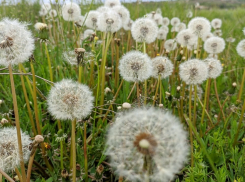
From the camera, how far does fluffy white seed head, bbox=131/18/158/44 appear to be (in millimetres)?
2324

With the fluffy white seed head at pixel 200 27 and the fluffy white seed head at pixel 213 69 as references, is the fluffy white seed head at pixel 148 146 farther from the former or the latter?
the fluffy white seed head at pixel 200 27

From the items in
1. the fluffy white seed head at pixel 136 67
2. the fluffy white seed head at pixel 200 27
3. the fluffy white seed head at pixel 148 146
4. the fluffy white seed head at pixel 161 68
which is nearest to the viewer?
the fluffy white seed head at pixel 148 146

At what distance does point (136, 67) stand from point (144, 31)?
604mm

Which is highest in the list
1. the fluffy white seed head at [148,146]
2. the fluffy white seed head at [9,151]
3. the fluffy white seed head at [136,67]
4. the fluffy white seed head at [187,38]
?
the fluffy white seed head at [187,38]

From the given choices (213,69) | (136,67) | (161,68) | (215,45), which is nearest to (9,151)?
(136,67)

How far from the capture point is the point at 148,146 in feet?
2.80

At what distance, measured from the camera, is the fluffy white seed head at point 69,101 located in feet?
4.11

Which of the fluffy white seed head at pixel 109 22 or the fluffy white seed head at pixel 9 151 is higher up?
the fluffy white seed head at pixel 109 22

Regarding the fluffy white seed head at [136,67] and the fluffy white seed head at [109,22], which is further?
the fluffy white seed head at [109,22]

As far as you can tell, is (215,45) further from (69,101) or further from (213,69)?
(69,101)

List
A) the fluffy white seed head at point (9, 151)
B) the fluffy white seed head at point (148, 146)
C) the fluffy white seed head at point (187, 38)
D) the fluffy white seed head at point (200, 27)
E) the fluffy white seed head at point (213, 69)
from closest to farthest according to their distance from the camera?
the fluffy white seed head at point (148, 146) < the fluffy white seed head at point (9, 151) < the fluffy white seed head at point (213, 69) < the fluffy white seed head at point (200, 27) < the fluffy white seed head at point (187, 38)

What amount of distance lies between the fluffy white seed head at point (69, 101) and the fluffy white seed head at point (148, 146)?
11.5 inches

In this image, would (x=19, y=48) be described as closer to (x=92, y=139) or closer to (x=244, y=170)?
(x=92, y=139)

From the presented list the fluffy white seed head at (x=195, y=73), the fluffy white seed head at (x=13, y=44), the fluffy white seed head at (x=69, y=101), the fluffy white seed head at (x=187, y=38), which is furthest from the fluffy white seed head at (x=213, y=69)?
the fluffy white seed head at (x=13, y=44)
